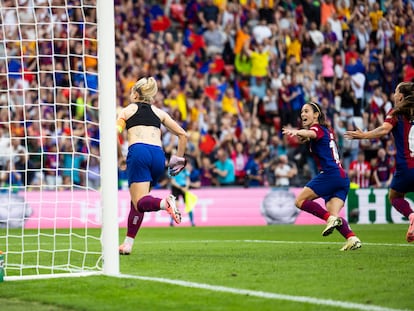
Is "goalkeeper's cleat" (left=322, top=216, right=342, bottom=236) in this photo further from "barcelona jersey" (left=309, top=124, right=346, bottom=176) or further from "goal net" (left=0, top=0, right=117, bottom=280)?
"goal net" (left=0, top=0, right=117, bottom=280)

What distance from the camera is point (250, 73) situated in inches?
1070

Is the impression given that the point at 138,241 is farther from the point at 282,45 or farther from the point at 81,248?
the point at 282,45

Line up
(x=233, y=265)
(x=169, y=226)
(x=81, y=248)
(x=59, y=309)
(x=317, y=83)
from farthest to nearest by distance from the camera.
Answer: (x=317, y=83)
(x=169, y=226)
(x=81, y=248)
(x=233, y=265)
(x=59, y=309)

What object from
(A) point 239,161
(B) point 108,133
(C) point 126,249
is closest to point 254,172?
(A) point 239,161

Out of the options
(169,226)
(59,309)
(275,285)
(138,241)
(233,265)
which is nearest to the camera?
(59,309)

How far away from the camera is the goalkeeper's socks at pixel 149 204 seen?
11789 mm

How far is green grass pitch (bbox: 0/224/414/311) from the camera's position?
293 inches

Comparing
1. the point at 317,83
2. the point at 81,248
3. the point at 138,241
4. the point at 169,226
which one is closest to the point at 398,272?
the point at 81,248

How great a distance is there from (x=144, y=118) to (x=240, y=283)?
13.8 feet

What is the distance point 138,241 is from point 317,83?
12.1m

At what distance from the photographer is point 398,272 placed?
957cm

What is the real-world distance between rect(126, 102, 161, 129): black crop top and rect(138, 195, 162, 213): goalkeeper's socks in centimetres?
102

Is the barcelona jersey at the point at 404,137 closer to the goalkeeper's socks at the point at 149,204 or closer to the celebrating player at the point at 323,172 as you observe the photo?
the celebrating player at the point at 323,172

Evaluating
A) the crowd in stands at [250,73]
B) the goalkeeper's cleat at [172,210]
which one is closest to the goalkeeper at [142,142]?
the goalkeeper's cleat at [172,210]
